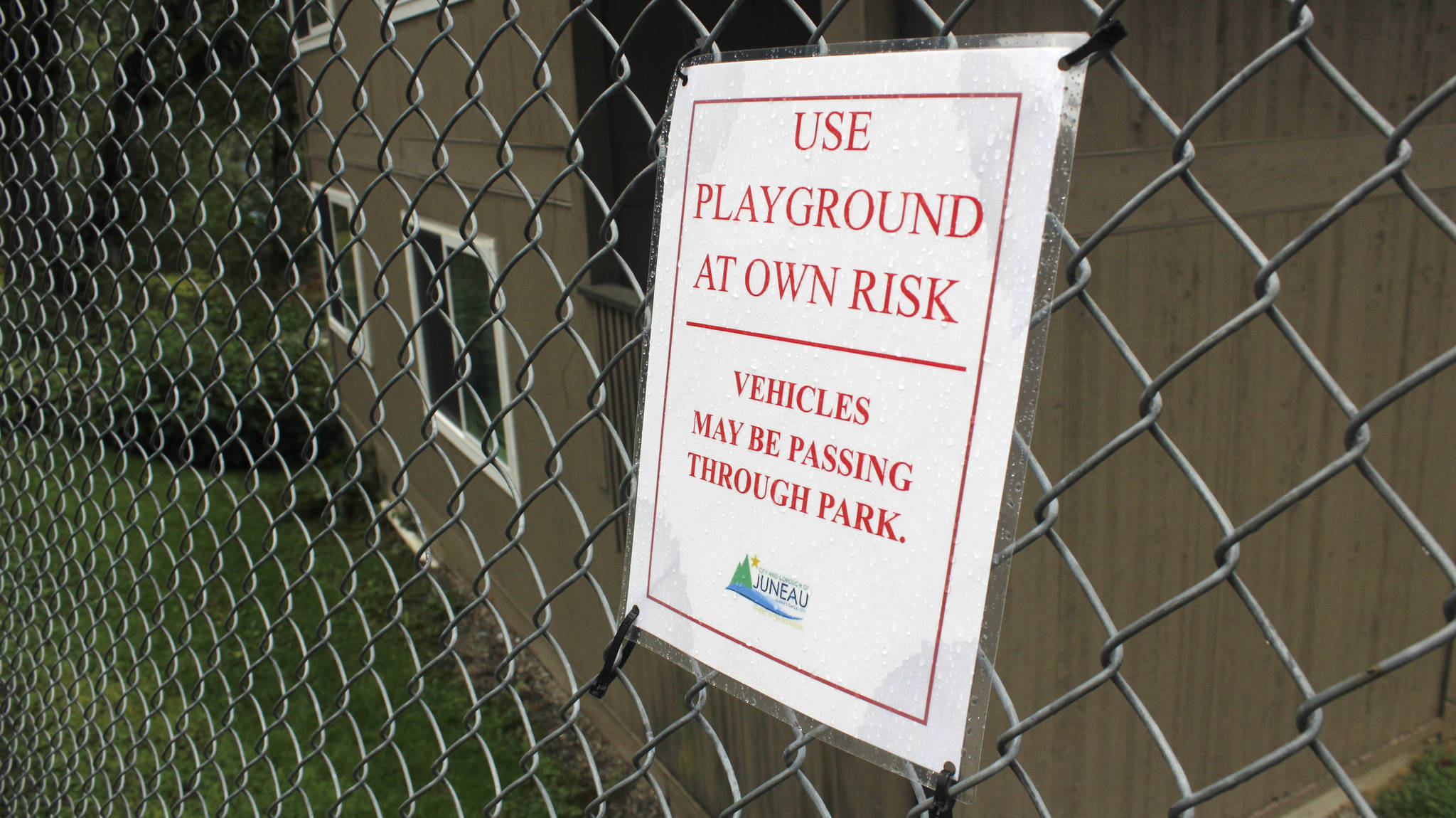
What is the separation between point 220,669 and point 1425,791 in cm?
627

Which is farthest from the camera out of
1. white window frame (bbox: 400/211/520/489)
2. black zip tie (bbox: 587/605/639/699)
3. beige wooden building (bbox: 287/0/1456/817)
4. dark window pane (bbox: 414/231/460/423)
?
dark window pane (bbox: 414/231/460/423)

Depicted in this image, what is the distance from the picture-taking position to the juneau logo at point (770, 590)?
1.07 metres

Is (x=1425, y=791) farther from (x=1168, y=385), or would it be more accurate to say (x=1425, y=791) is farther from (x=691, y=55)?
(x=691, y=55)

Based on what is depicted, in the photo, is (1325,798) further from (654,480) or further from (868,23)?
(654,480)

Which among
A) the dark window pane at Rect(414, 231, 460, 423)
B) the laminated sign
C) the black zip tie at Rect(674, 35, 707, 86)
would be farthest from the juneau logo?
the dark window pane at Rect(414, 231, 460, 423)

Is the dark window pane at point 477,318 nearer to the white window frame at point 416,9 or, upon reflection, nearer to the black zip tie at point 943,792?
the white window frame at point 416,9

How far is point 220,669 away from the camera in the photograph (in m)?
6.06

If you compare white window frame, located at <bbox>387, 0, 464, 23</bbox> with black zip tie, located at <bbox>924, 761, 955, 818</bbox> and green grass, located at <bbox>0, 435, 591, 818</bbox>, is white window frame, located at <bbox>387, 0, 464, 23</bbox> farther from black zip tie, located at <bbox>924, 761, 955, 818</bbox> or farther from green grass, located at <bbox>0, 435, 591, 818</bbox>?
black zip tie, located at <bbox>924, 761, 955, 818</bbox>

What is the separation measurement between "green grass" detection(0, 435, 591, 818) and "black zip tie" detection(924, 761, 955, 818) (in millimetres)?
920

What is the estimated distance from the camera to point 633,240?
5387mm

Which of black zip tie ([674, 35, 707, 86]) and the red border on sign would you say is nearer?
the red border on sign

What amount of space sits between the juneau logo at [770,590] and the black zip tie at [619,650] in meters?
0.18

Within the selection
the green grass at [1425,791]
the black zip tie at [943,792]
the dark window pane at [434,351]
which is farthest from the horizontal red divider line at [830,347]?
the dark window pane at [434,351]

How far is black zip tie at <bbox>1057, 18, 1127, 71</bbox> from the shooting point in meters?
0.80
